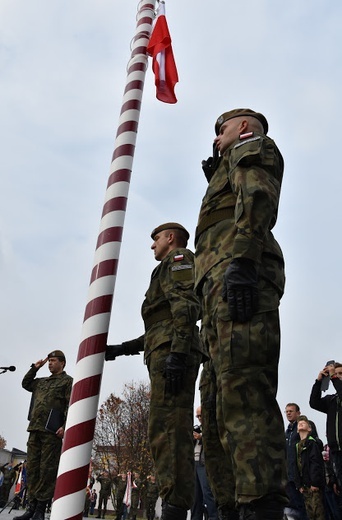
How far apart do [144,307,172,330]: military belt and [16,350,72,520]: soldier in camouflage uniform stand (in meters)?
3.46

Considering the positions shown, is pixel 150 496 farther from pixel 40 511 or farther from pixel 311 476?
pixel 40 511

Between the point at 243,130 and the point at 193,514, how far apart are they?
6465 mm

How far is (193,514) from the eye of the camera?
26.1 ft

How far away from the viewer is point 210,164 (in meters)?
3.64

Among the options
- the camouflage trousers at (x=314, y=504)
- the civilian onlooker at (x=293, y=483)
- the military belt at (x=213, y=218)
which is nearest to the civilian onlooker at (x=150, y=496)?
the civilian onlooker at (x=293, y=483)

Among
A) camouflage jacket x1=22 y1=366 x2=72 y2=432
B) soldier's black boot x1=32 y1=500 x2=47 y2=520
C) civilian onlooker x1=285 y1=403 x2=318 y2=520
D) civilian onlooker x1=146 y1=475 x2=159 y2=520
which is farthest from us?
civilian onlooker x1=146 y1=475 x2=159 y2=520

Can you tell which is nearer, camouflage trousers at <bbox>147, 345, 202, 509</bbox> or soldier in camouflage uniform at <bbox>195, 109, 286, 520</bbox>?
soldier in camouflage uniform at <bbox>195, 109, 286, 520</bbox>

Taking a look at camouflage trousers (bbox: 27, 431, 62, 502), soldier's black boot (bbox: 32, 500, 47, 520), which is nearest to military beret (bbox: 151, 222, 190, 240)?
camouflage trousers (bbox: 27, 431, 62, 502)

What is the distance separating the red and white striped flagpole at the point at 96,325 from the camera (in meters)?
2.93

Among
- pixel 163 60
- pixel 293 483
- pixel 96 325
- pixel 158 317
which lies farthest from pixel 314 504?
pixel 163 60

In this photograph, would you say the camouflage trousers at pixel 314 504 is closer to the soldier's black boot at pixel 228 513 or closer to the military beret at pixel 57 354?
the military beret at pixel 57 354

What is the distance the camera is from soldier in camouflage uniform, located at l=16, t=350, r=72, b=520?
7.03 meters

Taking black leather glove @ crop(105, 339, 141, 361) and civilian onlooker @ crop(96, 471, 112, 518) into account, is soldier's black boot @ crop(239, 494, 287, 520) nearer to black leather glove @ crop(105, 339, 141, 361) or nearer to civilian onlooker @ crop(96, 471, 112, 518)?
black leather glove @ crop(105, 339, 141, 361)

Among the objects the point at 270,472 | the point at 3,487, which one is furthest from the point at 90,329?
Answer: the point at 3,487
